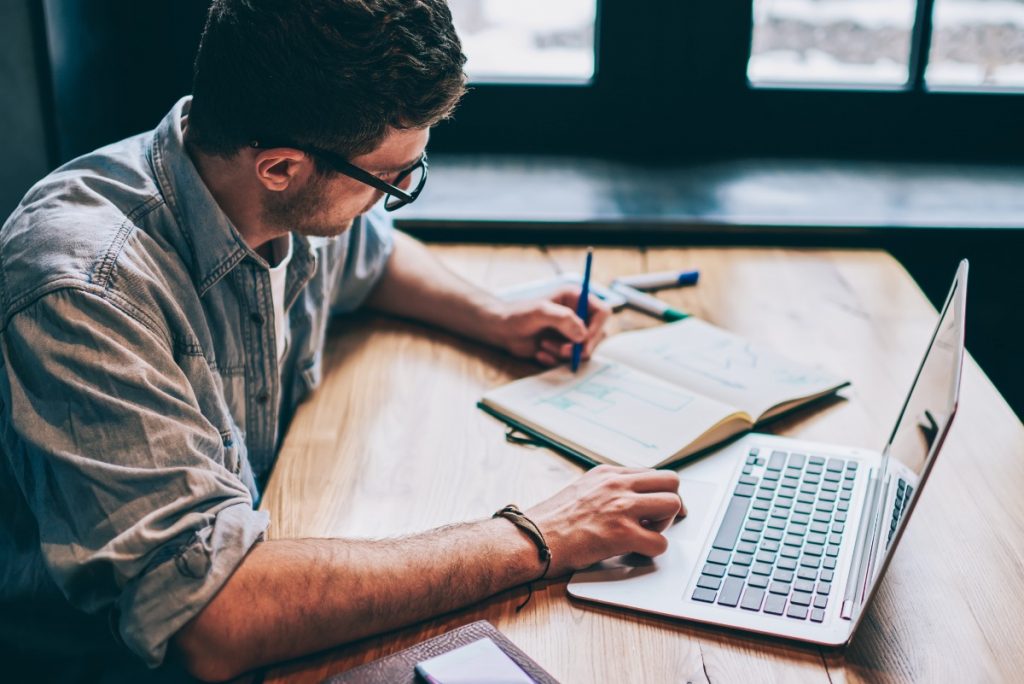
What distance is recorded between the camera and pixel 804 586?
94 cm

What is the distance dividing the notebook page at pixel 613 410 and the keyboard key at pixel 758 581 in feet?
0.67

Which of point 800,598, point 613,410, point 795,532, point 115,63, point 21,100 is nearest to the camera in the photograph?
point 800,598

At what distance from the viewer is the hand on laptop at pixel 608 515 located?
962 millimetres

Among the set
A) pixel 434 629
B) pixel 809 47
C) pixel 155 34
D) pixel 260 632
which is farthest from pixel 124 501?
pixel 809 47

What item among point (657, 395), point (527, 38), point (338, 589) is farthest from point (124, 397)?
point (527, 38)

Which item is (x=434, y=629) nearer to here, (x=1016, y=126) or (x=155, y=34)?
(x=155, y=34)

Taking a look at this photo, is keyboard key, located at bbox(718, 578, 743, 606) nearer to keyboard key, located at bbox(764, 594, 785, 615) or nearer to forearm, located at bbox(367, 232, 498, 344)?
keyboard key, located at bbox(764, 594, 785, 615)

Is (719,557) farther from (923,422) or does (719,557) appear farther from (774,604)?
(923,422)

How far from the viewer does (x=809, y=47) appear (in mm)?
2275

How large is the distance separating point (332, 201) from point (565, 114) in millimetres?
1271

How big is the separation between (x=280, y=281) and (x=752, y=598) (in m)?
0.72

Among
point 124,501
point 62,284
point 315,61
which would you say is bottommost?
point 124,501

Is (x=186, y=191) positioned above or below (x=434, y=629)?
above

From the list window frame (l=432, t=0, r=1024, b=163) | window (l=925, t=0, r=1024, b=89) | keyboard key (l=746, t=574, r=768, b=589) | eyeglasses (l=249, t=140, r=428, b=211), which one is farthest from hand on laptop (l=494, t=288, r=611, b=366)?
window (l=925, t=0, r=1024, b=89)
